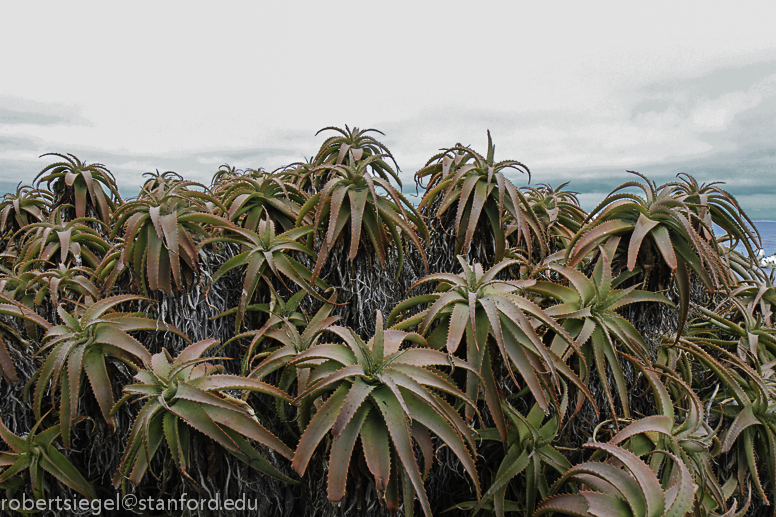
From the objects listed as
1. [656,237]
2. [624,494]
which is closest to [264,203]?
[656,237]

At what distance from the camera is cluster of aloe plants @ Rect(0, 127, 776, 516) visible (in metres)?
1.20

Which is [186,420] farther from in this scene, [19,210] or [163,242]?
[19,210]

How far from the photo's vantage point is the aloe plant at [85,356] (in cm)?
141

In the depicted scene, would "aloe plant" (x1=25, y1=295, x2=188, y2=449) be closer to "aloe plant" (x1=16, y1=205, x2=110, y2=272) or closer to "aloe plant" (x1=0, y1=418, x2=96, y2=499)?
"aloe plant" (x1=0, y1=418, x2=96, y2=499)

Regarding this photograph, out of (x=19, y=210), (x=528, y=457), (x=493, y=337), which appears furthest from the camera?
(x=19, y=210)

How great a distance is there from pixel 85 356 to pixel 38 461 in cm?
43

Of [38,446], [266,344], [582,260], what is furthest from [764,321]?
[38,446]

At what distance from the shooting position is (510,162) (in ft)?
→ 6.40

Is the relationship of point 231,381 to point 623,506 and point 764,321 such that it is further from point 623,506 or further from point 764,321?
point 764,321

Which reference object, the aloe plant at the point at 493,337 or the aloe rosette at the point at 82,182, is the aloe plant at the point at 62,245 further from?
the aloe plant at the point at 493,337

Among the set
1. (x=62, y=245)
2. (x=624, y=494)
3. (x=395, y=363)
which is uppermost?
(x=62, y=245)

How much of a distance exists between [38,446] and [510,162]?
6.80ft

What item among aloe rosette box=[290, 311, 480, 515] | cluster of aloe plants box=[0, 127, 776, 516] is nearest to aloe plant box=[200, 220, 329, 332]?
cluster of aloe plants box=[0, 127, 776, 516]

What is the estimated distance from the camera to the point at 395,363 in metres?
1.23
